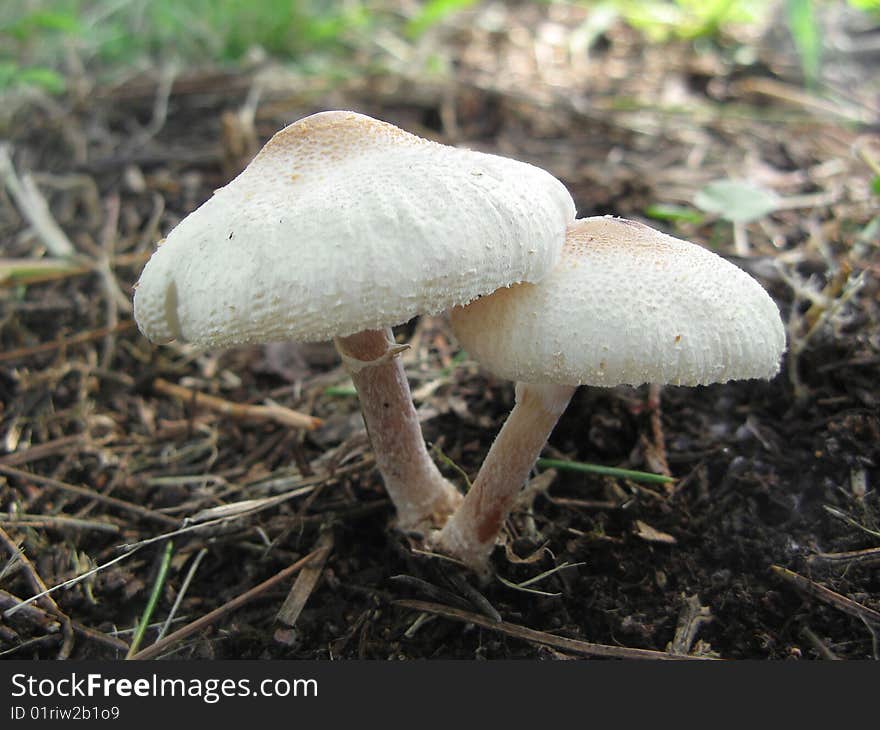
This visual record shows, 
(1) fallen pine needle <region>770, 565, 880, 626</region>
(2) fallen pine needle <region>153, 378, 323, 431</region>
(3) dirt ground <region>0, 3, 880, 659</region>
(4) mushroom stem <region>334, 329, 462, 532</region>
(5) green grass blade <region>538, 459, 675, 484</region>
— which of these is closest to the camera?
(1) fallen pine needle <region>770, 565, 880, 626</region>

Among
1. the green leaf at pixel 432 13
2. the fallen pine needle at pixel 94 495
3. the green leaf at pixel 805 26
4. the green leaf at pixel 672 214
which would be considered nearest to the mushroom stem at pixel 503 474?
the fallen pine needle at pixel 94 495

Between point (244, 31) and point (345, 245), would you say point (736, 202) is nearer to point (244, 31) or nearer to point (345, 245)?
point (345, 245)

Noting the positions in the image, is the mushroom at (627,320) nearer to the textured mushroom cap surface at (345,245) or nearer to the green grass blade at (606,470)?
the textured mushroom cap surface at (345,245)

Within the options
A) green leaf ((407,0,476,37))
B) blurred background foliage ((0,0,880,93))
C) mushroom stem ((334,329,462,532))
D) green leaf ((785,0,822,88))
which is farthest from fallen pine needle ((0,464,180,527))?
green leaf ((785,0,822,88))

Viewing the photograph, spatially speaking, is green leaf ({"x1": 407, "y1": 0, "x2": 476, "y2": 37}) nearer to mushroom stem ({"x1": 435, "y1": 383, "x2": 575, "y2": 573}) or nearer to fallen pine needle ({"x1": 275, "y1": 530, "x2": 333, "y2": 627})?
mushroom stem ({"x1": 435, "y1": 383, "x2": 575, "y2": 573})

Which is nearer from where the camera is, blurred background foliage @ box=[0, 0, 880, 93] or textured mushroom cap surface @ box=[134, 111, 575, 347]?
textured mushroom cap surface @ box=[134, 111, 575, 347]
